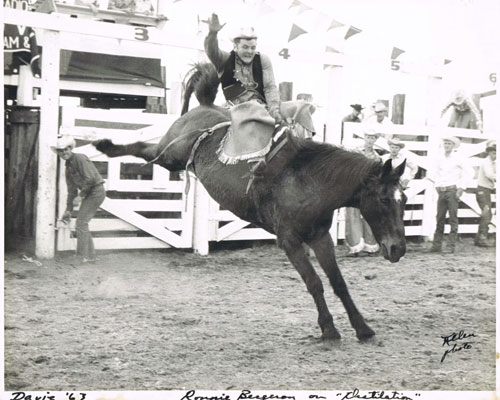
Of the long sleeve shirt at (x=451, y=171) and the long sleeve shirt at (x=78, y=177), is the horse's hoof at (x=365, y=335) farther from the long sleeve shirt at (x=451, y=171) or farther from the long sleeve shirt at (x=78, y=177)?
the long sleeve shirt at (x=451, y=171)

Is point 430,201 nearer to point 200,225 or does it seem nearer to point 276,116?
point 200,225

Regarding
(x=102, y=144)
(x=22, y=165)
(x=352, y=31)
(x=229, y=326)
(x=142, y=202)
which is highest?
(x=352, y=31)

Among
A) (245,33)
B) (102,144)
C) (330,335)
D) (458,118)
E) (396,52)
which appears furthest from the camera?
(458,118)

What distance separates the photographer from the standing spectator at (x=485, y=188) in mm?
6199

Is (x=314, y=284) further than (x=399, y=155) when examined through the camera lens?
No

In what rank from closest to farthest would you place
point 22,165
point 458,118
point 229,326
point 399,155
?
point 229,326, point 22,165, point 399,155, point 458,118

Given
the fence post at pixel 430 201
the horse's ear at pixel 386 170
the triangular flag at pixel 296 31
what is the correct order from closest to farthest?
the horse's ear at pixel 386 170
the triangular flag at pixel 296 31
the fence post at pixel 430 201

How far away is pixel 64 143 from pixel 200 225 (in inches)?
68.6

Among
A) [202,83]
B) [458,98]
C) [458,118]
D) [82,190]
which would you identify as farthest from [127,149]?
[458,118]

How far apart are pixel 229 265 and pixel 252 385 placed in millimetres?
2858

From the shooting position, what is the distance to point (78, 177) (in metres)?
5.80

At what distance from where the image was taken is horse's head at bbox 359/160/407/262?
3.65 m

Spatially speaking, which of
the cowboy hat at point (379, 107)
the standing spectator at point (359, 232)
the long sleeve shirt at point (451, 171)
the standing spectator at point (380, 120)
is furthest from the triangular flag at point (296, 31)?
the long sleeve shirt at point (451, 171)

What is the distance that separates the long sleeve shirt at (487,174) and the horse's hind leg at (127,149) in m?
3.46
